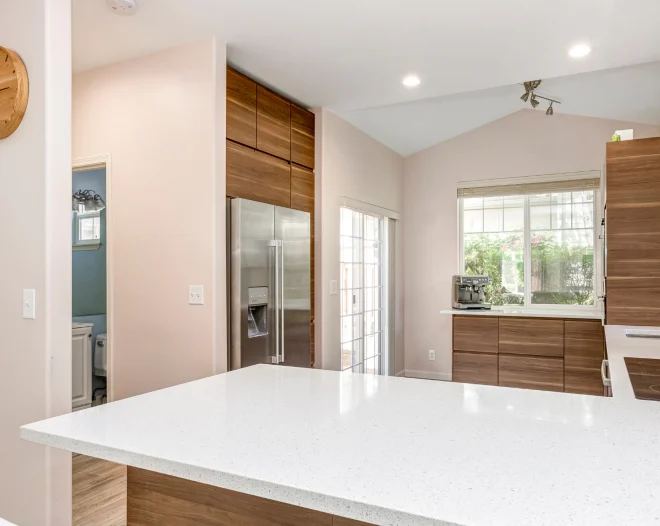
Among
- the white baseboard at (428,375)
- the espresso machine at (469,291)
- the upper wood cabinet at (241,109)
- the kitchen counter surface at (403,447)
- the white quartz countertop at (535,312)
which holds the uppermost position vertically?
the upper wood cabinet at (241,109)

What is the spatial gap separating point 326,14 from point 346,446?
7.41ft

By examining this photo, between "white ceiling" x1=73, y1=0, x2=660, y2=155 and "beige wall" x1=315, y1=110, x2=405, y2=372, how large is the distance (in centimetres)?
51

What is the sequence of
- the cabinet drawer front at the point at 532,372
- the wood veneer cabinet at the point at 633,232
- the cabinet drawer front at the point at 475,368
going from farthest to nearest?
the cabinet drawer front at the point at 475,368 → the cabinet drawer front at the point at 532,372 → the wood veneer cabinet at the point at 633,232

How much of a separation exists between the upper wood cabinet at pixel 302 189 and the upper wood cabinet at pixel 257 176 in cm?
7

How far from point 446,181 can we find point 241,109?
3.13 m

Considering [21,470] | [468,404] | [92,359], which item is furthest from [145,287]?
[468,404]

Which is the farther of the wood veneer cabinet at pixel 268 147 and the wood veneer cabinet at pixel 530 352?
the wood veneer cabinet at pixel 530 352

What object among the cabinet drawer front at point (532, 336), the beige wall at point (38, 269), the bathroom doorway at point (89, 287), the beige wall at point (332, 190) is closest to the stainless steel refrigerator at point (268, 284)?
the beige wall at point (332, 190)

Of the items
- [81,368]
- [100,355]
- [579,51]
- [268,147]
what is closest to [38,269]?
[268,147]

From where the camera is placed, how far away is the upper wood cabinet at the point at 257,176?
3229mm

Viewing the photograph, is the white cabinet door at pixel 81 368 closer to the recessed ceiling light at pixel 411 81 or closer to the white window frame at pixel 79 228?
the white window frame at pixel 79 228

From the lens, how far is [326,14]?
104 inches

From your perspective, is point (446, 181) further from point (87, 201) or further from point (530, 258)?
point (87, 201)

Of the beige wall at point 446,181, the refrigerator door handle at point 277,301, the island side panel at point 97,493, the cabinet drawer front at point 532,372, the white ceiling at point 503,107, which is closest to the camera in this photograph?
A: the island side panel at point 97,493
